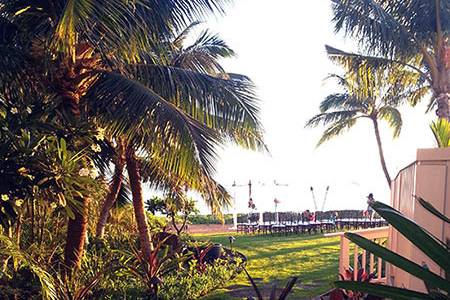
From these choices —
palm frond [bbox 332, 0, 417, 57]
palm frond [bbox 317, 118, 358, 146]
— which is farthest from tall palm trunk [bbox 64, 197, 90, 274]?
palm frond [bbox 317, 118, 358, 146]

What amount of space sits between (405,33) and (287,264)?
5.79 metres

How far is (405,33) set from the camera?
10.2 meters

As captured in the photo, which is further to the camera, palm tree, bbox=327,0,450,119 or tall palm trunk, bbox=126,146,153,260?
palm tree, bbox=327,0,450,119

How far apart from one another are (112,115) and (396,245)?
3.78 metres

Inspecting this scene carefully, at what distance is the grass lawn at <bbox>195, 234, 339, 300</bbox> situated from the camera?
8742mm

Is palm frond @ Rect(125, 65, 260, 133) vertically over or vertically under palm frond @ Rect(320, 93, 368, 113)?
under

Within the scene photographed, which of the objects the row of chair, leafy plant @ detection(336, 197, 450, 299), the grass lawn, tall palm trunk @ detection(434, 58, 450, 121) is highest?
tall palm trunk @ detection(434, 58, 450, 121)

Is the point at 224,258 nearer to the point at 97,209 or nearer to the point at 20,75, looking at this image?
the point at 97,209

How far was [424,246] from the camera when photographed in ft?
3.84

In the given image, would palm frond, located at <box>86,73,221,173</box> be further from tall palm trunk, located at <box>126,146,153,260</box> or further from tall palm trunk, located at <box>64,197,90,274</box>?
tall palm trunk, located at <box>126,146,153,260</box>

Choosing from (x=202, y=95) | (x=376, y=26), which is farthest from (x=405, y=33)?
(x=202, y=95)

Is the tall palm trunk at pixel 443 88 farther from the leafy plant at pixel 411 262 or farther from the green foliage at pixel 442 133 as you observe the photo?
the leafy plant at pixel 411 262

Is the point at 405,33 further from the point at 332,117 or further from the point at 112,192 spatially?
the point at 332,117

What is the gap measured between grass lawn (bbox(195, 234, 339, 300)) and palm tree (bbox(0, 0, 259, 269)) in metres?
2.30
